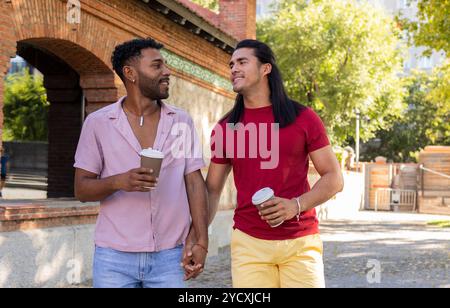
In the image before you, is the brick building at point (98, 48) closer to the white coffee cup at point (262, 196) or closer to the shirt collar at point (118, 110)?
the shirt collar at point (118, 110)

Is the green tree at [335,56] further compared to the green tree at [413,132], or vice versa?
the green tree at [413,132]

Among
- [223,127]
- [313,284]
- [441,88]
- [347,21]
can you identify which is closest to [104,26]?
[223,127]

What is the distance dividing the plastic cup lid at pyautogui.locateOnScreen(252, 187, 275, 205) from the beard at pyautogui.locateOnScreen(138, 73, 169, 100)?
765mm

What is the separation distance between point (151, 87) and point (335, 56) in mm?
29879

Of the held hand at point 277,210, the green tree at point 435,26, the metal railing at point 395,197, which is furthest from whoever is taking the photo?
the metal railing at point 395,197

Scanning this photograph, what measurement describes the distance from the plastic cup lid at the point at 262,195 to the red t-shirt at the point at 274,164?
24cm

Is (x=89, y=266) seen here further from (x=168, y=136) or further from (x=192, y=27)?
(x=168, y=136)

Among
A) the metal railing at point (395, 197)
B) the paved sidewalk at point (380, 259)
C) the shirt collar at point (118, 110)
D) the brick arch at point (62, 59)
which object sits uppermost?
the brick arch at point (62, 59)

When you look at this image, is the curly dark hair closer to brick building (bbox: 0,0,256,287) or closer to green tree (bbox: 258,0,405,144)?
brick building (bbox: 0,0,256,287)

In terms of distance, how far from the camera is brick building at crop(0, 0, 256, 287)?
8008mm

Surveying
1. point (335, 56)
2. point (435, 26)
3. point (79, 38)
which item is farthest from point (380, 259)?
point (335, 56)

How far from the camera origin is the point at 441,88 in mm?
20281

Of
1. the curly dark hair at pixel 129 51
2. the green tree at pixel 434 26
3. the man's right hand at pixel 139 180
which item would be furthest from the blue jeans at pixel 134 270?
the green tree at pixel 434 26

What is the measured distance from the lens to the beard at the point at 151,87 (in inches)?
134
